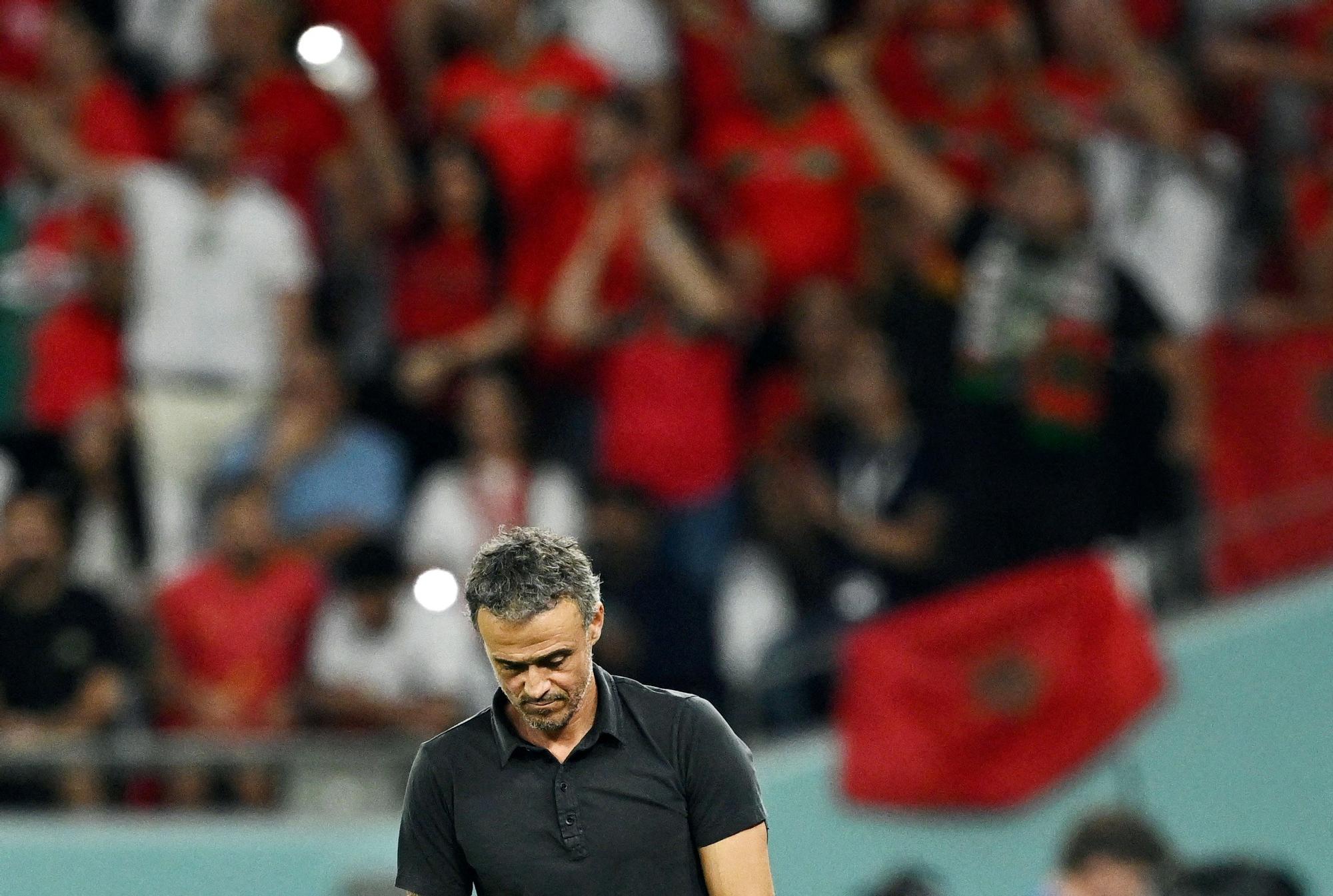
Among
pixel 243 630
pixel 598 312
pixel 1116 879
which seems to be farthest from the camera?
pixel 598 312

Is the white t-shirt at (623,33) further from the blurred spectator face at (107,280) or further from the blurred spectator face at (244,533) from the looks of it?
the blurred spectator face at (244,533)

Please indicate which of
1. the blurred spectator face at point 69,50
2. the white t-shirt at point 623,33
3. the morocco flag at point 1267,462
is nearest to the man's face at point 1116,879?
the morocco flag at point 1267,462

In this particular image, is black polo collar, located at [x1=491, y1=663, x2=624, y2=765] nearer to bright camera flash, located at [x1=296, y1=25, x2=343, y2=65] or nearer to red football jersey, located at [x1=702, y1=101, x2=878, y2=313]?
red football jersey, located at [x1=702, y1=101, x2=878, y2=313]

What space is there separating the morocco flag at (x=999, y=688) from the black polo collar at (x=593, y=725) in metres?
4.07

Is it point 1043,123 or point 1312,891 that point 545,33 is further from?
point 1312,891

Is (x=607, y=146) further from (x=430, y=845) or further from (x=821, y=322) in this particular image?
(x=430, y=845)

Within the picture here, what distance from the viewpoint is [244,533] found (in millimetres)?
7801

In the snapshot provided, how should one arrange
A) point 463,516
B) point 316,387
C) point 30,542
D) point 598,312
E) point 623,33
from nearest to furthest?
point 30,542, point 463,516, point 316,387, point 598,312, point 623,33

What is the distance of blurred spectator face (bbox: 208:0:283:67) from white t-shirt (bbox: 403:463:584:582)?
1995mm

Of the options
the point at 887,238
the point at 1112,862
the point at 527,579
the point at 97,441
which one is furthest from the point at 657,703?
the point at 887,238

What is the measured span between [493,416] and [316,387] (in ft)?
2.19

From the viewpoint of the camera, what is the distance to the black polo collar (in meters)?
3.62

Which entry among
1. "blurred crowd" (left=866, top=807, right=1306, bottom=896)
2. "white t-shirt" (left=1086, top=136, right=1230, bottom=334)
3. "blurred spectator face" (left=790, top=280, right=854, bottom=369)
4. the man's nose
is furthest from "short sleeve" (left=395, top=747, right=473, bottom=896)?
"white t-shirt" (left=1086, top=136, right=1230, bottom=334)

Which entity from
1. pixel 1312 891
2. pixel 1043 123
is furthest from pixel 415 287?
pixel 1312 891
